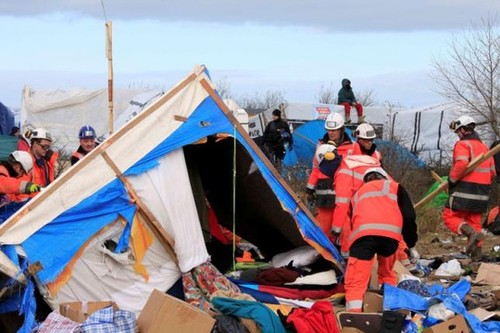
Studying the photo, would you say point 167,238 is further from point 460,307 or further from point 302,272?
point 460,307

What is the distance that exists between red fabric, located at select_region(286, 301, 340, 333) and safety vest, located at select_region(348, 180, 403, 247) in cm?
92

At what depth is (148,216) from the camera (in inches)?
278

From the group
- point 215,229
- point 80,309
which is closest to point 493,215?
point 215,229

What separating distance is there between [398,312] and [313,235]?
4.99ft

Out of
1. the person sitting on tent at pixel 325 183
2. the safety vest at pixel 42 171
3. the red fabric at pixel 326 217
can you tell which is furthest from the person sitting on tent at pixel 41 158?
the red fabric at pixel 326 217

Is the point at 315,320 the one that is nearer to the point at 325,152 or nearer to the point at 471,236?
the point at 325,152

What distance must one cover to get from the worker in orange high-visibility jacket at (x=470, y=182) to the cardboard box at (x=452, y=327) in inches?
162

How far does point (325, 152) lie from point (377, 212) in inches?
76.2

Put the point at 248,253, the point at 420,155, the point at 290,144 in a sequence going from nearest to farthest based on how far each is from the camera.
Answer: the point at 248,253 → the point at 290,144 → the point at 420,155

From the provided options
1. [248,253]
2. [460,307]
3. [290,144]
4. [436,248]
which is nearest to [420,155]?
[290,144]

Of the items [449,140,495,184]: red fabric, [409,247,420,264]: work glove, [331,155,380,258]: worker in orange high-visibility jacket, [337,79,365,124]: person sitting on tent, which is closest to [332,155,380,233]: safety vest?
[331,155,380,258]: worker in orange high-visibility jacket

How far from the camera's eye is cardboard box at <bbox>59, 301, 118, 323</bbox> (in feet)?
21.0

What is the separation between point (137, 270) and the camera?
7098 mm

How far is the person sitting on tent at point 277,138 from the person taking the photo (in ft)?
54.7
